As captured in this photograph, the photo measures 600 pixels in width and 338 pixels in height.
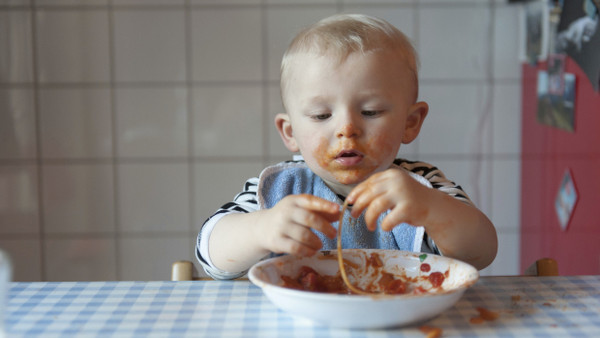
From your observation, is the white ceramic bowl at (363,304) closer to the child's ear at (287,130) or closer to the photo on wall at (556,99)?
the child's ear at (287,130)

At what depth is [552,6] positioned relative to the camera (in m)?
1.68

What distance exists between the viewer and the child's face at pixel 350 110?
91cm

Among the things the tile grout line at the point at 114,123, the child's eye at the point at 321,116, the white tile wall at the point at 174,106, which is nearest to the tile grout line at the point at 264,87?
the white tile wall at the point at 174,106

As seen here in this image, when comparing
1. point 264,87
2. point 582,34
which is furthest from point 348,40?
point 264,87

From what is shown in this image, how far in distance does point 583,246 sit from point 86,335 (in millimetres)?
1266

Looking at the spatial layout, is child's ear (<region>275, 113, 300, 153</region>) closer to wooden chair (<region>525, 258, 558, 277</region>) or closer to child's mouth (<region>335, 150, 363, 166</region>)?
child's mouth (<region>335, 150, 363, 166</region>)

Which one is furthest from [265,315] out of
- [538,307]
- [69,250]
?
[69,250]

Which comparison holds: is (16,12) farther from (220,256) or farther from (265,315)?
(265,315)

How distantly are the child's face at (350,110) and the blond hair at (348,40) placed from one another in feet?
0.04

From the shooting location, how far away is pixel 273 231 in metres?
0.78

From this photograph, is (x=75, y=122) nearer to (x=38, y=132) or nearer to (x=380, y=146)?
(x=38, y=132)

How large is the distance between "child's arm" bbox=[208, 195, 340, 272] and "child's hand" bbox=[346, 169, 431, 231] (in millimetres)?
33

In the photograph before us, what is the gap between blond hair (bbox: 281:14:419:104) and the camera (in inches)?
36.8

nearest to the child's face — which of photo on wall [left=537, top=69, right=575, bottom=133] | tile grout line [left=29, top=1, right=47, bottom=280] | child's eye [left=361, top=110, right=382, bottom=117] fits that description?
child's eye [left=361, top=110, right=382, bottom=117]
